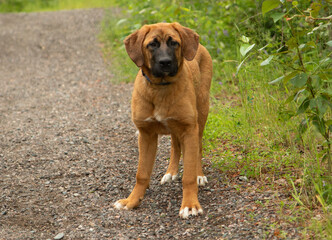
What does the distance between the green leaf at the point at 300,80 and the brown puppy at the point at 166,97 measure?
36.6 inches

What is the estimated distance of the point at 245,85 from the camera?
5.27 meters

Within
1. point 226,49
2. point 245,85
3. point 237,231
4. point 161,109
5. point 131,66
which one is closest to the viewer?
point 237,231

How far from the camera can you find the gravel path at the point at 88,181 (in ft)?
11.6

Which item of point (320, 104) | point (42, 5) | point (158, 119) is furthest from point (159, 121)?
point (42, 5)

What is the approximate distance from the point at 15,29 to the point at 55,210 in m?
10.5

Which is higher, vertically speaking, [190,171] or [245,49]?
[245,49]

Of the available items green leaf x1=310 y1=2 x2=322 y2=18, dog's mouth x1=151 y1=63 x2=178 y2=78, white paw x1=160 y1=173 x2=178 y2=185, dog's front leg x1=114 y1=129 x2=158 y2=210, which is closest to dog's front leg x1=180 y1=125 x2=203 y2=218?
dog's front leg x1=114 y1=129 x2=158 y2=210

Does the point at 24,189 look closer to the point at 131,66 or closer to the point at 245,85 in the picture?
the point at 245,85

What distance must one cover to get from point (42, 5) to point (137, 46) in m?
14.0

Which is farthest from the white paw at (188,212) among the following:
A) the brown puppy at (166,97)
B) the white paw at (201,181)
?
the white paw at (201,181)

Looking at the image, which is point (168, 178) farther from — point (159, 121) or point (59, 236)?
point (59, 236)

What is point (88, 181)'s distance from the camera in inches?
179

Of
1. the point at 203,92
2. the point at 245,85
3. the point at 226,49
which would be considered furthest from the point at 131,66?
the point at 203,92

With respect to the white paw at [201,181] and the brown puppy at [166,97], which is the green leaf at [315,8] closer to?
the brown puppy at [166,97]
